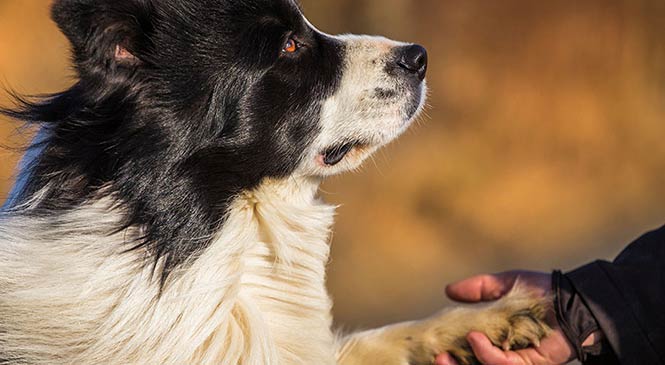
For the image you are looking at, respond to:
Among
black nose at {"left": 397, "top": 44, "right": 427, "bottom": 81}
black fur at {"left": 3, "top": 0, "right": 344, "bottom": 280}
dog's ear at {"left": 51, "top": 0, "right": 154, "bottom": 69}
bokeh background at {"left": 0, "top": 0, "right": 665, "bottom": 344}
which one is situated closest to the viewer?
dog's ear at {"left": 51, "top": 0, "right": 154, "bottom": 69}

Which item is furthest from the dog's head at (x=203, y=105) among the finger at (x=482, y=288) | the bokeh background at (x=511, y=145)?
the bokeh background at (x=511, y=145)

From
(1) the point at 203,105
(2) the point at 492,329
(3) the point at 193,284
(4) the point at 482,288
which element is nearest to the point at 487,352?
(2) the point at 492,329

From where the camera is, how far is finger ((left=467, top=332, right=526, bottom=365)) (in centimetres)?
348

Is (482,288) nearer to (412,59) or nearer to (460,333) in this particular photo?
(460,333)

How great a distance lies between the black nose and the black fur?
30cm

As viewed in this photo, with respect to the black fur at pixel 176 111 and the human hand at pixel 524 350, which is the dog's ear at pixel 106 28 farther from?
the human hand at pixel 524 350

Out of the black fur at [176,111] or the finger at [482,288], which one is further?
the finger at [482,288]

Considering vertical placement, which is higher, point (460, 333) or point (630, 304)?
point (630, 304)

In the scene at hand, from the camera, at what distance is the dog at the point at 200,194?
121 inches

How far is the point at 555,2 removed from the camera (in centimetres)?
988

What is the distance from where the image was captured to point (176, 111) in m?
3.31

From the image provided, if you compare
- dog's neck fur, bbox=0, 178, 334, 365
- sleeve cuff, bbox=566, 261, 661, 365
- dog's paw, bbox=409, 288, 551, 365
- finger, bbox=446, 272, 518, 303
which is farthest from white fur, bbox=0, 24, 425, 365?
sleeve cuff, bbox=566, 261, 661, 365

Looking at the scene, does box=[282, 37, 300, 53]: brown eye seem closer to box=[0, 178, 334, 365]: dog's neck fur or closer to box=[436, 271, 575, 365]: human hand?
box=[0, 178, 334, 365]: dog's neck fur

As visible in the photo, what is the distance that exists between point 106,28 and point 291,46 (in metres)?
0.76
